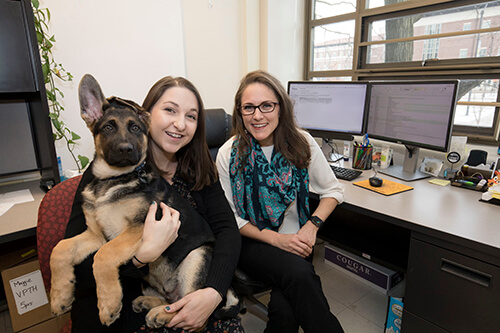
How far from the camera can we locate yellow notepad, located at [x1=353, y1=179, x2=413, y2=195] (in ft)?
5.49

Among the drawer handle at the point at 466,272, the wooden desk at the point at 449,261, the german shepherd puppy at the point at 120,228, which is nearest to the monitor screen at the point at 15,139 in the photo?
the german shepherd puppy at the point at 120,228

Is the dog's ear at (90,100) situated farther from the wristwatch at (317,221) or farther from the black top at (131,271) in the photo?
the wristwatch at (317,221)

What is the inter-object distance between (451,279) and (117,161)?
1339mm

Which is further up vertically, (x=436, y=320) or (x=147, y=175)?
(x=147, y=175)

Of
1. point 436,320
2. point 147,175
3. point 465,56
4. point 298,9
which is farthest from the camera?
point 298,9

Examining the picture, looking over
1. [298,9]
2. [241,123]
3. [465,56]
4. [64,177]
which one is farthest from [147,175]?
[298,9]

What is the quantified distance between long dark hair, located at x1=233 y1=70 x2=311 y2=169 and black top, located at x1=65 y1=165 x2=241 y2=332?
34 cm

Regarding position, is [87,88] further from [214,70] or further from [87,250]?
[214,70]

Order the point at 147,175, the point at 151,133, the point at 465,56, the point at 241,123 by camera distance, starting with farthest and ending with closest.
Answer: the point at 465,56 < the point at 241,123 < the point at 151,133 < the point at 147,175

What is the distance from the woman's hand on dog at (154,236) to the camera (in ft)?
3.11

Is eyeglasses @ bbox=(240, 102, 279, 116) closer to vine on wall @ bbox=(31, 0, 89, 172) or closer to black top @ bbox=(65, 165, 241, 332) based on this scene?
black top @ bbox=(65, 165, 241, 332)

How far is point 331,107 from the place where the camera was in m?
2.28

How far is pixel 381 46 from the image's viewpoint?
2834 mm

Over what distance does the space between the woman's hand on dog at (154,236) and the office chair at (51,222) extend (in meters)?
0.41
